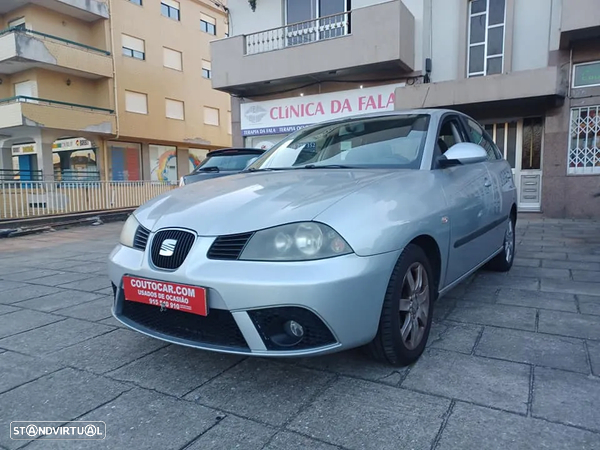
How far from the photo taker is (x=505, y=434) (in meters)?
1.78

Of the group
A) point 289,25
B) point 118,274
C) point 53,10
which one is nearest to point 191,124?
point 53,10

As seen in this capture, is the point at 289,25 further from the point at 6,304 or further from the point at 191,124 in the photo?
the point at 191,124

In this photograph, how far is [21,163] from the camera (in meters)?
22.7

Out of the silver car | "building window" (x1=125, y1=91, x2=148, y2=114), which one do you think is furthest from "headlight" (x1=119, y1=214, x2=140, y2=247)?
"building window" (x1=125, y1=91, x2=148, y2=114)

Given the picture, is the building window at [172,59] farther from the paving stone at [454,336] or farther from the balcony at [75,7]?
the paving stone at [454,336]

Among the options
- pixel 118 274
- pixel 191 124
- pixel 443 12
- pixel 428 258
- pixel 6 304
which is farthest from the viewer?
pixel 191 124

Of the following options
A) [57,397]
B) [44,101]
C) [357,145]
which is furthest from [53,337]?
[44,101]

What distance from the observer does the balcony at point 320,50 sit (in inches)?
394

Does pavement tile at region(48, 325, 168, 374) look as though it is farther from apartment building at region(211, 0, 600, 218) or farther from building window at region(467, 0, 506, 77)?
building window at region(467, 0, 506, 77)

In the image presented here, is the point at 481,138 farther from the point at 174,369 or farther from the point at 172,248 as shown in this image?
the point at 174,369

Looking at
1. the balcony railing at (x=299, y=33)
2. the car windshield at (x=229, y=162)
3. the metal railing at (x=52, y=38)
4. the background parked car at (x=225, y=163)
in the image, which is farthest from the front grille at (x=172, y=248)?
the metal railing at (x=52, y=38)

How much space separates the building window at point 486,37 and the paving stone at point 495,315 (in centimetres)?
812

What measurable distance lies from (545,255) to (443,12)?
7222 mm

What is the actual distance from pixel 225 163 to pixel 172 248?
5899mm
